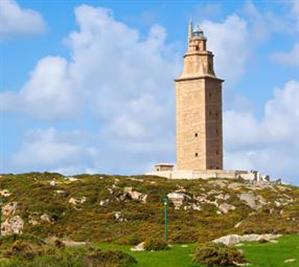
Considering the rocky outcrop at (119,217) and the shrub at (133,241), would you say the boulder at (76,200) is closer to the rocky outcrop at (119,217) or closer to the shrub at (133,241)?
the rocky outcrop at (119,217)

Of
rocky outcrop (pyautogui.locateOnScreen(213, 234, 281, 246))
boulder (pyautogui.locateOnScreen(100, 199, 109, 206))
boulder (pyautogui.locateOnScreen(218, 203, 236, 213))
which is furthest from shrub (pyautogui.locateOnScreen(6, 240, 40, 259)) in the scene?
boulder (pyautogui.locateOnScreen(218, 203, 236, 213))

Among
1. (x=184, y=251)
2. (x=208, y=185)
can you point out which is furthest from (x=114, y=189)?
(x=184, y=251)

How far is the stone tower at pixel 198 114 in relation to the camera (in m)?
88.2

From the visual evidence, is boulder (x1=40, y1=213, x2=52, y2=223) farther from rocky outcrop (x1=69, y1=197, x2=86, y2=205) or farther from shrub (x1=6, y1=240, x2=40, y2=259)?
shrub (x1=6, y1=240, x2=40, y2=259)

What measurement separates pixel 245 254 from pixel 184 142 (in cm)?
5437

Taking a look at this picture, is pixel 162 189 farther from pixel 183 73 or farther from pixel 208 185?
pixel 183 73

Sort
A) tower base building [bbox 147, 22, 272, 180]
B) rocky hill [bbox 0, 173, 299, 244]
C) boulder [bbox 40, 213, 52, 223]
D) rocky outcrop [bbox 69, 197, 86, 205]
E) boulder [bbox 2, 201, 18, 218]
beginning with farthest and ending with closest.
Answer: tower base building [bbox 147, 22, 272, 180]
rocky outcrop [bbox 69, 197, 86, 205]
boulder [bbox 2, 201, 18, 218]
boulder [bbox 40, 213, 52, 223]
rocky hill [bbox 0, 173, 299, 244]

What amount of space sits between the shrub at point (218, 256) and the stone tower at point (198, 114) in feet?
176

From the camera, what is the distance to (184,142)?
8906 centimetres

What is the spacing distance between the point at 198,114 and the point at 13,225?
1374 inches

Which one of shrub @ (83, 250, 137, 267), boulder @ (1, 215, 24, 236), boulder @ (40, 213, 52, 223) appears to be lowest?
shrub @ (83, 250, 137, 267)

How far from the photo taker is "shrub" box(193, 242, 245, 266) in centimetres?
3322

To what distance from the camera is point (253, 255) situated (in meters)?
34.6

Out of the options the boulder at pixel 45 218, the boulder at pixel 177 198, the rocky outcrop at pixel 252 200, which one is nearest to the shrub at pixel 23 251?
the boulder at pixel 45 218
